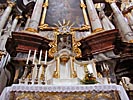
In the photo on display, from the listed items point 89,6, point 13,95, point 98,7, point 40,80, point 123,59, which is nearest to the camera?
point 13,95

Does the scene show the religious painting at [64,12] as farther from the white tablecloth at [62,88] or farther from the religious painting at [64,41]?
the white tablecloth at [62,88]

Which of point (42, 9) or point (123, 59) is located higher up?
point (42, 9)

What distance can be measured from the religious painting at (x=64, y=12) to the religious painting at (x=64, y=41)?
1.29 metres

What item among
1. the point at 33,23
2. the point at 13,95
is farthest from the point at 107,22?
the point at 13,95

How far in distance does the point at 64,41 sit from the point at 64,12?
242cm

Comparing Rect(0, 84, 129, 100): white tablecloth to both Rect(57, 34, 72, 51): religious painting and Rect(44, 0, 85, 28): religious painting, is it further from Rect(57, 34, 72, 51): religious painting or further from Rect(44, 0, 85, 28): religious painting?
Rect(44, 0, 85, 28): religious painting

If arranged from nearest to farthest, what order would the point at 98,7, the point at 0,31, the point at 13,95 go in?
the point at 13,95, the point at 0,31, the point at 98,7

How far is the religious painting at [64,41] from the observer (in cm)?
524

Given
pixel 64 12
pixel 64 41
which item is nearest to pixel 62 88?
pixel 64 41

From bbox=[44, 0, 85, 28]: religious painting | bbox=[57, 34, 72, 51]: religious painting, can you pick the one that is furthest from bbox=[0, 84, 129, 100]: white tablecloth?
bbox=[44, 0, 85, 28]: religious painting

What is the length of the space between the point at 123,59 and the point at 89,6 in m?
3.19

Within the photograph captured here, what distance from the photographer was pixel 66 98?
3.27 metres

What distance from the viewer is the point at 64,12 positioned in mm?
7543

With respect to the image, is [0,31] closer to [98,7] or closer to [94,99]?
[98,7]
